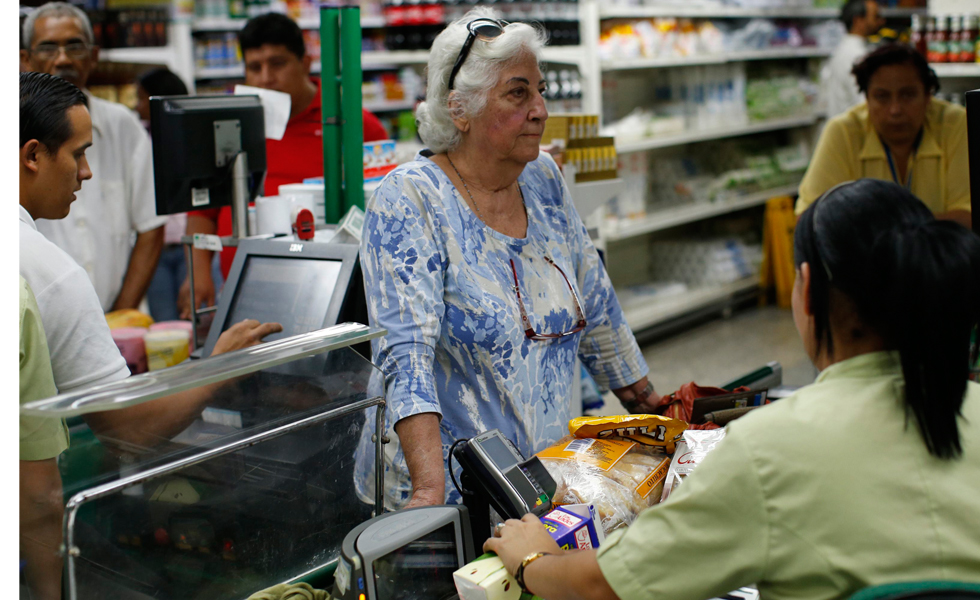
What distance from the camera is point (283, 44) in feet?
12.0

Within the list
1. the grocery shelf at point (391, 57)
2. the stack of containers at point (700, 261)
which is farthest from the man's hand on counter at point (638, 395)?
the stack of containers at point (700, 261)

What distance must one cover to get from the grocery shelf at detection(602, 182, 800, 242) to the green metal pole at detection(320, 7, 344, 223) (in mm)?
3130

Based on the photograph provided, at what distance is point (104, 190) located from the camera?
150 inches

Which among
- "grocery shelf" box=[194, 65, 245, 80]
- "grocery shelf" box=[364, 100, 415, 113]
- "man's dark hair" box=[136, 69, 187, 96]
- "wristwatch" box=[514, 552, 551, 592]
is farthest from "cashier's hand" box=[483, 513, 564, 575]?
"grocery shelf" box=[364, 100, 415, 113]

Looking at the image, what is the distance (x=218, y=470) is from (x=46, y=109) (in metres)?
1.04

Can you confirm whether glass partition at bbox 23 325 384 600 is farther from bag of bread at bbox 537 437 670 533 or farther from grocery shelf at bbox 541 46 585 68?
grocery shelf at bbox 541 46 585 68

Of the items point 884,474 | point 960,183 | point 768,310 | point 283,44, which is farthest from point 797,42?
point 884,474

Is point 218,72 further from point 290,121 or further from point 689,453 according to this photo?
point 689,453

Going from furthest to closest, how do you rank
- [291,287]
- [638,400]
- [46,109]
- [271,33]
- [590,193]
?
1. [271,33]
2. [590,193]
3. [291,287]
4. [638,400]
5. [46,109]

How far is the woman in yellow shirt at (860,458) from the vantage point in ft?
3.45

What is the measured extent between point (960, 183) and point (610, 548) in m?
3.08

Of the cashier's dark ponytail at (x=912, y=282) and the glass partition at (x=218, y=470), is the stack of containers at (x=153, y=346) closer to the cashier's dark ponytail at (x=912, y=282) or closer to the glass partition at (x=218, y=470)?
the glass partition at (x=218, y=470)

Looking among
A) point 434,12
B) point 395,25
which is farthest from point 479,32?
point 395,25
